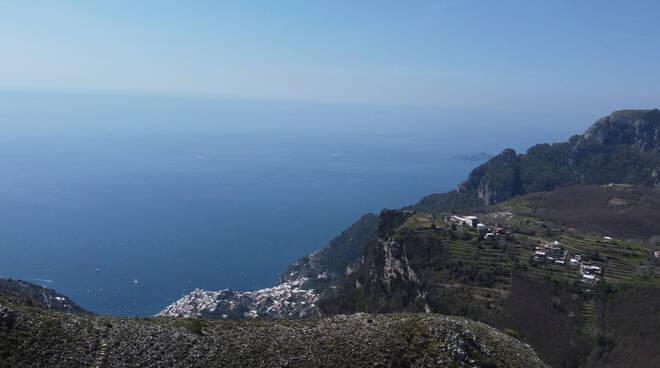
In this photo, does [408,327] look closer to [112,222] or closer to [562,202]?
[562,202]

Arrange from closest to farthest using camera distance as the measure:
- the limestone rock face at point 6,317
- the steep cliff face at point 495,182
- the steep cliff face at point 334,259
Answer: the limestone rock face at point 6,317 → the steep cliff face at point 334,259 → the steep cliff face at point 495,182

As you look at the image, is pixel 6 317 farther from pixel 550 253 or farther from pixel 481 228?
pixel 481 228

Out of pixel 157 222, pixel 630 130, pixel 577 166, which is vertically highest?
pixel 630 130

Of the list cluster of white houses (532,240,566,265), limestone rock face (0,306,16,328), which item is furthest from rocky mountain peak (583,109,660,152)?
limestone rock face (0,306,16,328)

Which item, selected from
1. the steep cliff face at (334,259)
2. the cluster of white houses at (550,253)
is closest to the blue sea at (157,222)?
the steep cliff face at (334,259)

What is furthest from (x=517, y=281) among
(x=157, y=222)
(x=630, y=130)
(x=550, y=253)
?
(x=630, y=130)

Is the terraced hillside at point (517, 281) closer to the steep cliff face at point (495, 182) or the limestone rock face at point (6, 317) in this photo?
the limestone rock face at point (6, 317)
